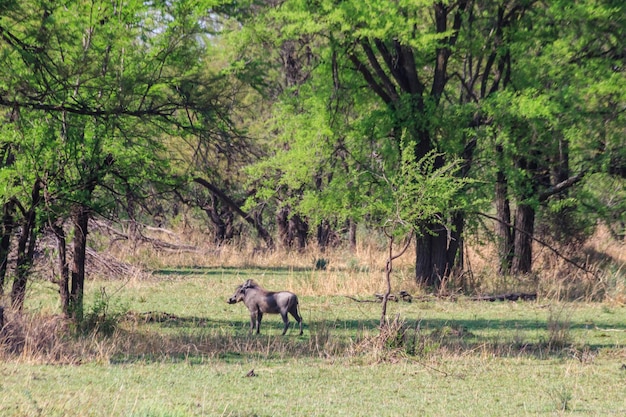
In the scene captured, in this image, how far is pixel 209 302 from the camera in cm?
2195

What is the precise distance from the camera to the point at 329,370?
1270 centimetres

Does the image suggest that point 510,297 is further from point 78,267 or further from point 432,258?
point 78,267

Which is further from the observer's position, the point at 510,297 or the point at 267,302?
the point at 510,297

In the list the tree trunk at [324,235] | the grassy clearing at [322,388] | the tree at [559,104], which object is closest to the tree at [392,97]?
the tree at [559,104]

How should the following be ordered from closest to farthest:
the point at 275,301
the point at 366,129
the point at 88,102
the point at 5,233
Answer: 1. the point at 88,102
2. the point at 5,233
3. the point at 275,301
4. the point at 366,129

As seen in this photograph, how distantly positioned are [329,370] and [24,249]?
6.07 m

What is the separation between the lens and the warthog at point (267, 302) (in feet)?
52.5

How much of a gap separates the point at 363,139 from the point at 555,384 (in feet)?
41.5

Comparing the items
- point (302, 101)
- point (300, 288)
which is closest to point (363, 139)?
point (302, 101)

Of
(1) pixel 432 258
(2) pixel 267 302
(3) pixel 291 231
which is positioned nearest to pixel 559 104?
(1) pixel 432 258

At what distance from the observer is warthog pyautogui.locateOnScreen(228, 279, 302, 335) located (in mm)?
16000

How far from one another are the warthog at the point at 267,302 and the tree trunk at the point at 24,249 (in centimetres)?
381

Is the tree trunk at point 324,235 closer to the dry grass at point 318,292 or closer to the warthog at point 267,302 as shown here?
the dry grass at point 318,292

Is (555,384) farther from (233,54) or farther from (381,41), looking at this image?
(233,54)
